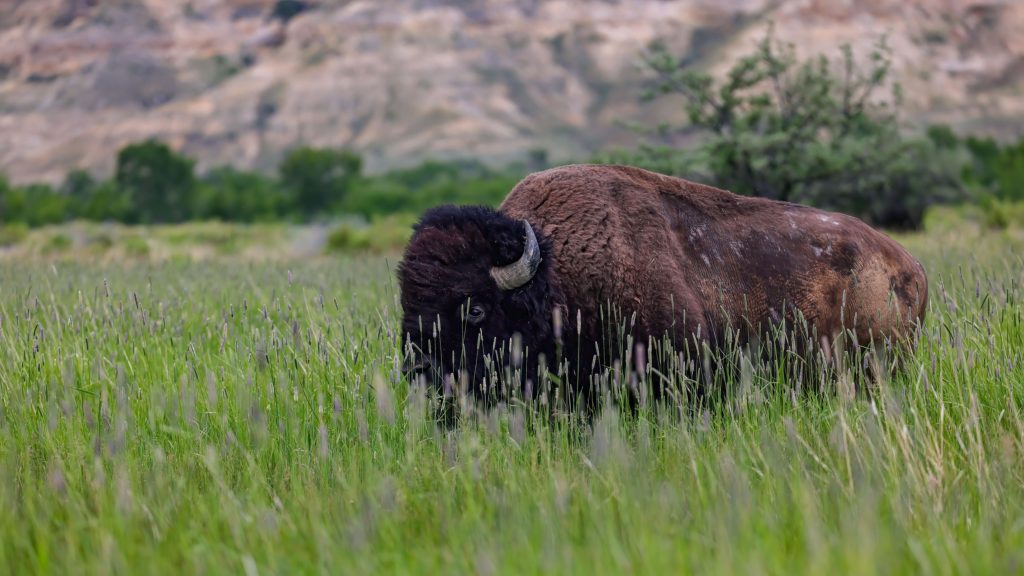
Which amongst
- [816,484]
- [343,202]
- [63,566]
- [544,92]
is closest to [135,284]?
[63,566]

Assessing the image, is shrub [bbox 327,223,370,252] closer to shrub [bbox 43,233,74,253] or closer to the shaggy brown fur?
shrub [bbox 43,233,74,253]

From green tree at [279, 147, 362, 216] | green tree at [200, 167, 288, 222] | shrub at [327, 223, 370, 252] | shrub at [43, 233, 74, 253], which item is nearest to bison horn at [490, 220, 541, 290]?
shrub at [327, 223, 370, 252]

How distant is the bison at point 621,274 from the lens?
4.73 meters

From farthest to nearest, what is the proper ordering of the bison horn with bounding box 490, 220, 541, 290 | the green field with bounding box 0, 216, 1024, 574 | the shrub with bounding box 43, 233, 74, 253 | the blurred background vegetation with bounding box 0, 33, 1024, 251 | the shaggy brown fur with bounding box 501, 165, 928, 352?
the shrub with bounding box 43, 233, 74, 253, the blurred background vegetation with bounding box 0, 33, 1024, 251, the shaggy brown fur with bounding box 501, 165, 928, 352, the bison horn with bounding box 490, 220, 541, 290, the green field with bounding box 0, 216, 1024, 574

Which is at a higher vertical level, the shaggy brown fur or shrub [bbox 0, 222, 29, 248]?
the shaggy brown fur

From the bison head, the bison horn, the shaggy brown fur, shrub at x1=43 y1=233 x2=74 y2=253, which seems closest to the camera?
the bison head

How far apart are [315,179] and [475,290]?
7571cm

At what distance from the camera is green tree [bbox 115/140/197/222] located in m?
78.2

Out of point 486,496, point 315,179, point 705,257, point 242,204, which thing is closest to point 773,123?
point 705,257

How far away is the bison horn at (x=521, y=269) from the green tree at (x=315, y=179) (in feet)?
239

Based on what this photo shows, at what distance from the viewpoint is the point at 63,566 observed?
2627 mm

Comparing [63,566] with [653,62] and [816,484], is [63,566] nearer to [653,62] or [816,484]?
[816,484]

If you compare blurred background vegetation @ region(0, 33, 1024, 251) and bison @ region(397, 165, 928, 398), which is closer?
bison @ region(397, 165, 928, 398)

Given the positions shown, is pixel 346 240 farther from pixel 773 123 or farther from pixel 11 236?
pixel 773 123
